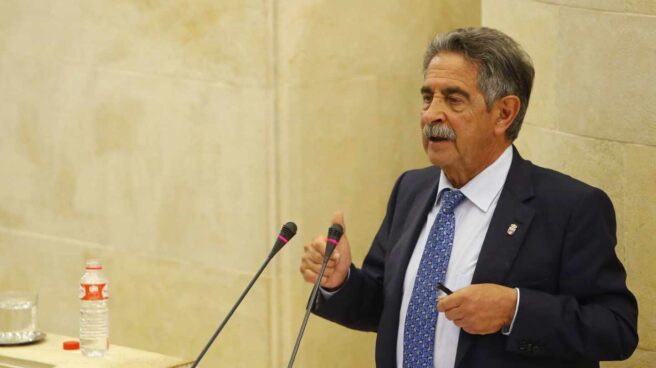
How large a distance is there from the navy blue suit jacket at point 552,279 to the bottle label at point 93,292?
1.14 metres

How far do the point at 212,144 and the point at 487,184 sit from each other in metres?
2.04

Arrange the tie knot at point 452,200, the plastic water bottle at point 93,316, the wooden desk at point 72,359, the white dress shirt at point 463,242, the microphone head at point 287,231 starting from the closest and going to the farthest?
1. the microphone head at point 287,231
2. the white dress shirt at point 463,242
3. the tie knot at point 452,200
4. the wooden desk at point 72,359
5. the plastic water bottle at point 93,316

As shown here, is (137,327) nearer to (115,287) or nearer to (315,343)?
(115,287)

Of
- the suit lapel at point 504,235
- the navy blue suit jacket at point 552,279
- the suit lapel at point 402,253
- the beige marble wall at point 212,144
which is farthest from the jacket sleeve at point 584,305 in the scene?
the beige marble wall at point 212,144

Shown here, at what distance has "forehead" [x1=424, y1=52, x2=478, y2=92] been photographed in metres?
3.67

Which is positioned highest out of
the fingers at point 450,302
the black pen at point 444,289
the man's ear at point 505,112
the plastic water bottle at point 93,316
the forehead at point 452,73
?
the forehead at point 452,73

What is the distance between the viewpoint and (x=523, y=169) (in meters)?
3.73

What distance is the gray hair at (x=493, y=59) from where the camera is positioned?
3672 mm

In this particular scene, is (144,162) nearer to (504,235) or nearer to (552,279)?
(504,235)

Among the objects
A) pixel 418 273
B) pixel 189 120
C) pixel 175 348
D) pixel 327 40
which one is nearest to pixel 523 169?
pixel 418 273

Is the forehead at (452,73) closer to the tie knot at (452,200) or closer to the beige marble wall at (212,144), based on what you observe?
the tie knot at (452,200)

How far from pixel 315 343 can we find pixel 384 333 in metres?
1.82

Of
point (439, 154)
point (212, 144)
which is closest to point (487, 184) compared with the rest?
point (439, 154)

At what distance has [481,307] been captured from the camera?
342 cm
